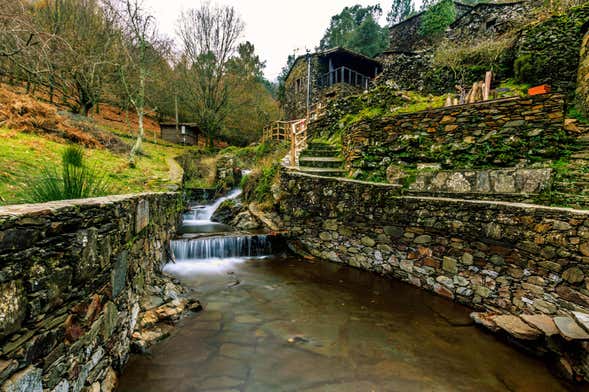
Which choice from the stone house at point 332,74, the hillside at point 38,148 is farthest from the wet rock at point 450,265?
the stone house at point 332,74

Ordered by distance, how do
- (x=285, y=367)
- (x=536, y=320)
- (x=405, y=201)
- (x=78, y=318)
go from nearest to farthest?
1. (x=78, y=318)
2. (x=285, y=367)
3. (x=536, y=320)
4. (x=405, y=201)

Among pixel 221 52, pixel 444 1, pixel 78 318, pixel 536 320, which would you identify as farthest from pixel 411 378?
pixel 444 1

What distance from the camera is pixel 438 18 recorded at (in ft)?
70.8

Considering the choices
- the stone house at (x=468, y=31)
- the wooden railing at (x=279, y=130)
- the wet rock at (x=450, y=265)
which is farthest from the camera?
the wooden railing at (x=279, y=130)

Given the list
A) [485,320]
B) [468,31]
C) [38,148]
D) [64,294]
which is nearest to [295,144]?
[38,148]

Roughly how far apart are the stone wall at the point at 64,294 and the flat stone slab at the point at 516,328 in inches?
193

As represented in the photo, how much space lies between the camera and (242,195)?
1165cm

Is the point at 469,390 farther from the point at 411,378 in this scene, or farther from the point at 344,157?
the point at 344,157

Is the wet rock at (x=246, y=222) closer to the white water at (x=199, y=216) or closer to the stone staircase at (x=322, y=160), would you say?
the white water at (x=199, y=216)

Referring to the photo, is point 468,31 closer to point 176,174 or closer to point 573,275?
point 573,275

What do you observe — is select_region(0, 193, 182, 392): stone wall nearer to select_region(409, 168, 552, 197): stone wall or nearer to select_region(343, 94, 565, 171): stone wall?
select_region(409, 168, 552, 197): stone wall

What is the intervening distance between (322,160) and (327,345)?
649 cm

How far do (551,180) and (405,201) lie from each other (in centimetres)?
255

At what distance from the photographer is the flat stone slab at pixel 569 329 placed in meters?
2.87
